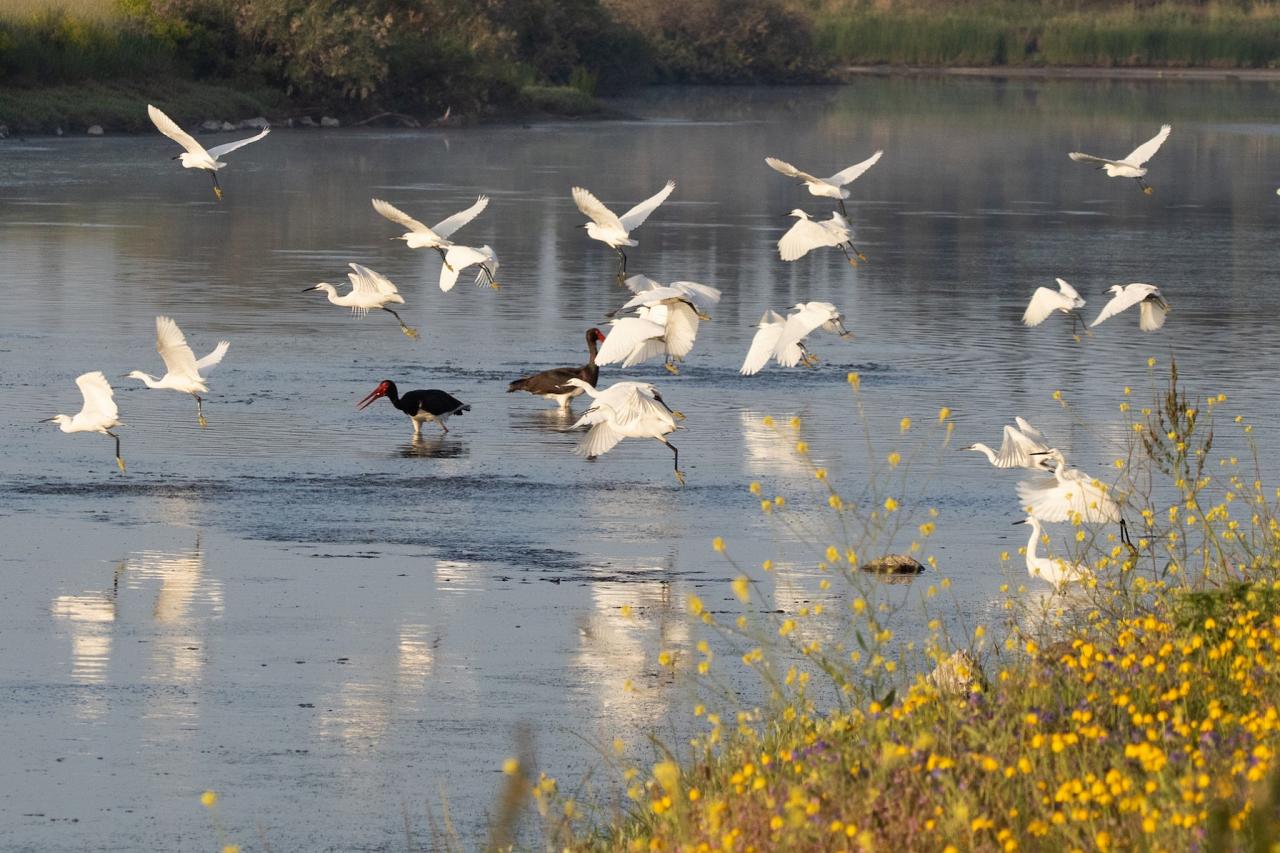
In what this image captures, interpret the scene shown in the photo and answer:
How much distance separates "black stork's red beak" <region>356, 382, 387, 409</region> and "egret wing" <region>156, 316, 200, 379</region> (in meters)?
1.56

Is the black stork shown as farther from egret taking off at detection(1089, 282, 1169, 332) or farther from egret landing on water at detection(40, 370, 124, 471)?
egret taking off at detection(1089, 282, 1169, 332)

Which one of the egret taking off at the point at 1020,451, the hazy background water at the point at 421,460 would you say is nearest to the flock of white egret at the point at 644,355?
the egret taking off at the point at 1020,451

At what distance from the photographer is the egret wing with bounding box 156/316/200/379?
13305mm

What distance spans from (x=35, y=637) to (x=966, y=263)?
17583 millimetres

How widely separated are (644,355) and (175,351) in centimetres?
287

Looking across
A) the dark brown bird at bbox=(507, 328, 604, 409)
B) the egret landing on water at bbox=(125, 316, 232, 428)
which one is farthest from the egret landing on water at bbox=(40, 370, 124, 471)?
the dark brown bird at bbox=(507, 328, 604, 409)

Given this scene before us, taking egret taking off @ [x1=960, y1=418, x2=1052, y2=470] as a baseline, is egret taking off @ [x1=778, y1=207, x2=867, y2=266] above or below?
above

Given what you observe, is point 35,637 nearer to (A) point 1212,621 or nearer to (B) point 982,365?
(A) point 1212,621

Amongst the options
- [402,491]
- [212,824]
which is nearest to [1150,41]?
[402,491]


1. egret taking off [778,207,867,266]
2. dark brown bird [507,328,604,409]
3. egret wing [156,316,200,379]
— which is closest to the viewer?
egret wing [156,316,200,379]

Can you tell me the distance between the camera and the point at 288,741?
797cm

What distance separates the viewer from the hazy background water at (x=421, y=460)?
8016mm

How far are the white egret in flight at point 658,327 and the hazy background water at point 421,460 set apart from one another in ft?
2.01

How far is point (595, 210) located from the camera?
Result: 49.9 ft
